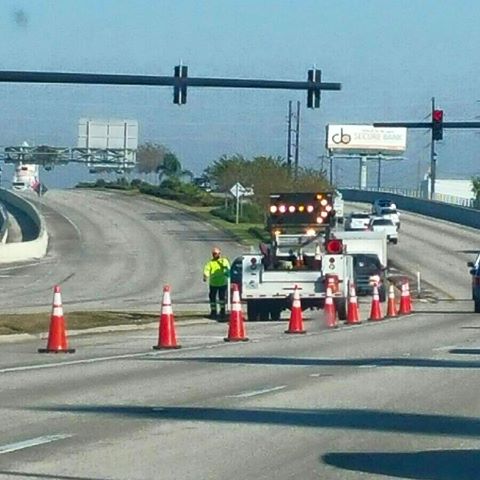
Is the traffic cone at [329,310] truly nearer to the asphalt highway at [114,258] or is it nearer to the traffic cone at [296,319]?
the traffic cone at [296,319]

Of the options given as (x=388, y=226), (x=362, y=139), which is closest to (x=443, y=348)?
(x=388, y=226)

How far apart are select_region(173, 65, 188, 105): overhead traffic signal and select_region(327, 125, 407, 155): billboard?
5544 inches

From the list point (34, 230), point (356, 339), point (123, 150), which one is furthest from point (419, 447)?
point (123, 150)

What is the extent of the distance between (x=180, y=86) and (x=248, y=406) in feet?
69.2

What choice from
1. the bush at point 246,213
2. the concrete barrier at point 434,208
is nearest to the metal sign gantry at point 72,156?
the bush at point 246,213

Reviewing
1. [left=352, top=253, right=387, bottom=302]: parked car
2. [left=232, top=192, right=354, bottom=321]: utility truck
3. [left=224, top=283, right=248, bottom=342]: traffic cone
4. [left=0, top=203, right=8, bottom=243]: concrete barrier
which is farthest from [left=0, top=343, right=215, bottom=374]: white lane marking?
[left=0, top=203, right=8, bottom=243]: concrete barrier

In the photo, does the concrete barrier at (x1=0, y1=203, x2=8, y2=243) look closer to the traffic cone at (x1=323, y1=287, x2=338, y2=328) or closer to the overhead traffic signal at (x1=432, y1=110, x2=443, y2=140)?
the overhead traffic signal at (x1=432, y1=110, x2=443, y2=140)

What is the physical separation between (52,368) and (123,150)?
9072 cm

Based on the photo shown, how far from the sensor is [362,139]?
7018 inches

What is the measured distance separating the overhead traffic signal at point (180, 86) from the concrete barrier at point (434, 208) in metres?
59.3

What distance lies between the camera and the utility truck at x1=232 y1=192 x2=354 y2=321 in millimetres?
36031

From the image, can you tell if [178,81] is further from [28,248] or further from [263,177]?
[263,177]

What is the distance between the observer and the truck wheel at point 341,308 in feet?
→ 120

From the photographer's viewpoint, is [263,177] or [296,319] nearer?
[296,319]
